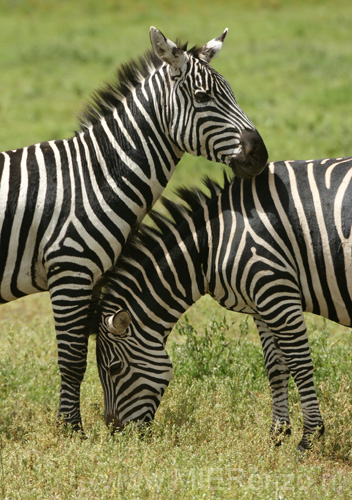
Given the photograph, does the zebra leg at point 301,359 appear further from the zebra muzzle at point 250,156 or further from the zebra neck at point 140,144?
the zebra neck at point 140,144

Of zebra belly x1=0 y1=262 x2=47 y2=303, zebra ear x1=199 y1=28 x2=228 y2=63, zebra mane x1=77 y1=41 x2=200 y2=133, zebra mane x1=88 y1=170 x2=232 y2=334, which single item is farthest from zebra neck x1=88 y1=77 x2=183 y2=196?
zebra belly x1=0 y1=262 x2=47 y2=303

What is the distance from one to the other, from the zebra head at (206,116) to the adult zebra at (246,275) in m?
0.28

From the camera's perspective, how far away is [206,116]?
Answer: 6.24m

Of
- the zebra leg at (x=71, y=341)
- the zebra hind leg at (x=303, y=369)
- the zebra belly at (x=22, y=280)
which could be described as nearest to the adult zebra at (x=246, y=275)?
the zebra hind leg at (x=303, y=369)

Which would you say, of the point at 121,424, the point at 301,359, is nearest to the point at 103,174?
the point at 121,424

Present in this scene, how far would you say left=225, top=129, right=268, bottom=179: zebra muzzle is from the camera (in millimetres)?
6094

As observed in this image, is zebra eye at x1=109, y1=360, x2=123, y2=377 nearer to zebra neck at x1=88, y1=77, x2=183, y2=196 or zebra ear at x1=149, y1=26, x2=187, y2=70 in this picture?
zebra neck at x1=88, y1=77, x2=183, y2=196

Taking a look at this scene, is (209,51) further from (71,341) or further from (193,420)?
(193,420)

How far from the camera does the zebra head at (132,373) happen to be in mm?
6355

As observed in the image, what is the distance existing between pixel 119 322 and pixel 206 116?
1836mm

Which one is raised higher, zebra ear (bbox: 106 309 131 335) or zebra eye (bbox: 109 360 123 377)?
zebra ear (bbox: 106 309 131 335)

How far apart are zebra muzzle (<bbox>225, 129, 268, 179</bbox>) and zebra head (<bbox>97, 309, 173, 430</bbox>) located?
1603mm

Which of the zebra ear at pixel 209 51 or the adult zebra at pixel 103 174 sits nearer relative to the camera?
the adult zebra at pixel 103 174

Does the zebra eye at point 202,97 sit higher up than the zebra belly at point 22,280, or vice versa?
the zebra eye at point 202,97
